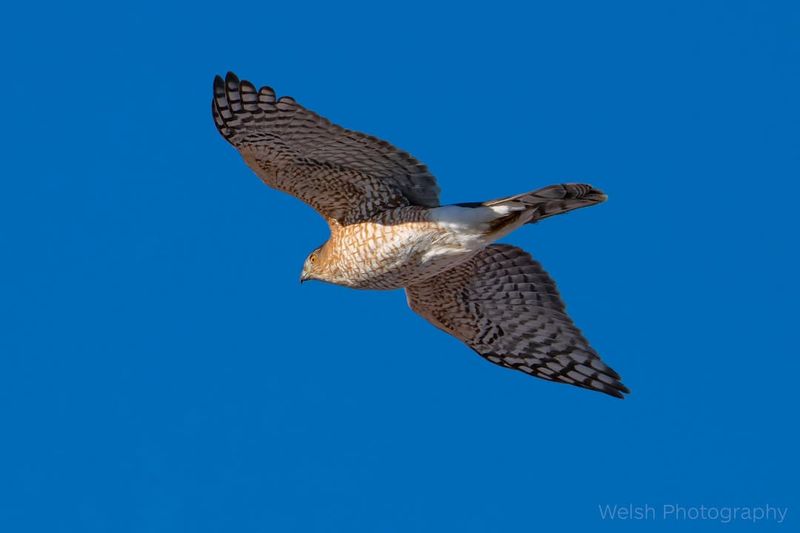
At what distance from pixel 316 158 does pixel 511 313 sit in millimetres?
2916

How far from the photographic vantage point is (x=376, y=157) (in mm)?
10742

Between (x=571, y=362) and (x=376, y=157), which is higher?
(x=376, y=157)

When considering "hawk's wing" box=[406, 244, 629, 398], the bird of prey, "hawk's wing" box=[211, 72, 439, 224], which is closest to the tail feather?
the bird of prey

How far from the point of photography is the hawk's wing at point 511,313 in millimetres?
12391

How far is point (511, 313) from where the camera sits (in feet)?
41.4

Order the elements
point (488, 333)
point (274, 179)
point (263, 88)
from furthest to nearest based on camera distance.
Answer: point (488, 333) < point (274, 179) < point (263, 88)

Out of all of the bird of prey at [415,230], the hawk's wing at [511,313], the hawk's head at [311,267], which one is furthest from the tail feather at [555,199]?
the hawk's head at [311,267]

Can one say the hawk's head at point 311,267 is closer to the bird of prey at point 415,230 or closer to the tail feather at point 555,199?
the bird of prey at point 415,230

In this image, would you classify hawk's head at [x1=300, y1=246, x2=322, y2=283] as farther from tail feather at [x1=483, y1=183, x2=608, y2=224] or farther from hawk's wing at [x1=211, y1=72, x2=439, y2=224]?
tail feather at [x1=483, y1=183, x2=608, y2=224]

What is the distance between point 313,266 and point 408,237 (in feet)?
4.27

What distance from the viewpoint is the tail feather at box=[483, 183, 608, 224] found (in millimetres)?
10234

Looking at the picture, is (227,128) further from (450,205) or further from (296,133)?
(450,205)

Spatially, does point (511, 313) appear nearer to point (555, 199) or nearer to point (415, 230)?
point (415, 230)

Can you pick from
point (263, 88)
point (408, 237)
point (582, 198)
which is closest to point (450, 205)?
point (408, 237)
